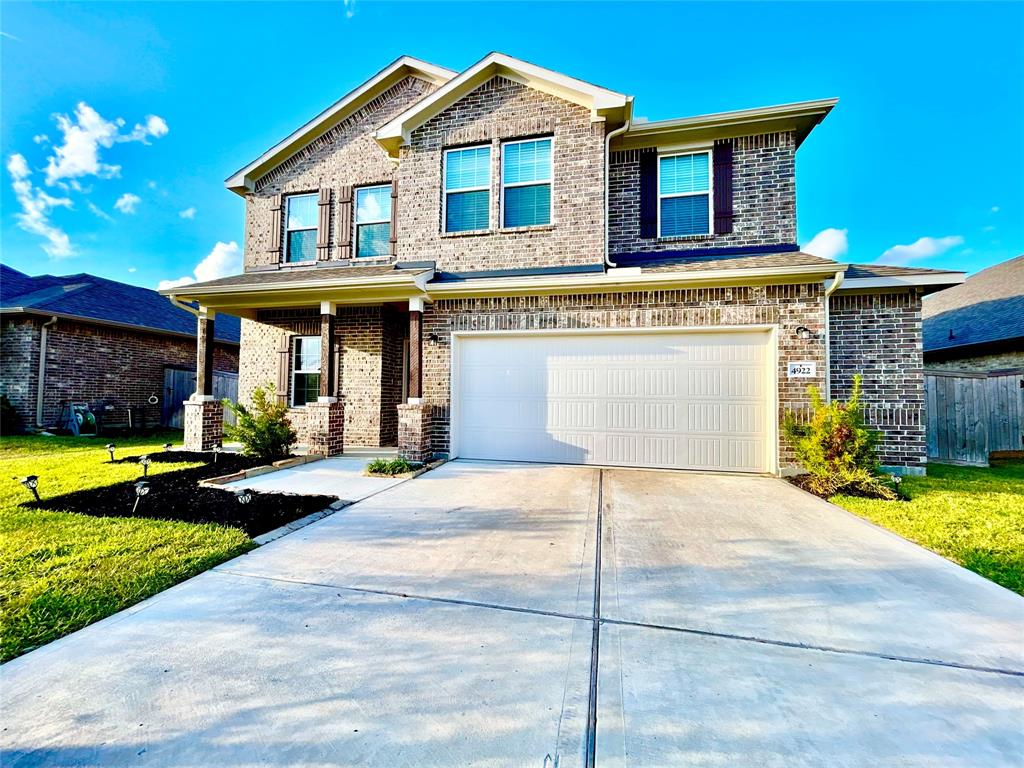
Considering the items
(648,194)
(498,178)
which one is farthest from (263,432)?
(648,194)

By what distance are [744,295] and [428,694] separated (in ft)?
22.5

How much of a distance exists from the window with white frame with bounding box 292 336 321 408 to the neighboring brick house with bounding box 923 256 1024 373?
17.0m

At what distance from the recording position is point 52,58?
8.19 metres

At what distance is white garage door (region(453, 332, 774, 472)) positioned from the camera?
660cm

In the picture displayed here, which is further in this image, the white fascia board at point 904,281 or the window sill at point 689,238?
the window sill at point 689,238

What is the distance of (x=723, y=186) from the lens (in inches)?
303

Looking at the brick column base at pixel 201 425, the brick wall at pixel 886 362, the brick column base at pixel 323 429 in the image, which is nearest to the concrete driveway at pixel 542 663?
the brick wall at pixel 886 362

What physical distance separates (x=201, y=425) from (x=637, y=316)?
28.4 feet

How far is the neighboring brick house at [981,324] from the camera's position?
1059 centimetres

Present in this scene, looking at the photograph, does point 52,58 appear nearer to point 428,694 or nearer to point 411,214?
point 411,214

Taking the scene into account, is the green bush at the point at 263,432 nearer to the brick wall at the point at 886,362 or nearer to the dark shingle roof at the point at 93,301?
the dark shingle roof at the point at 93,301

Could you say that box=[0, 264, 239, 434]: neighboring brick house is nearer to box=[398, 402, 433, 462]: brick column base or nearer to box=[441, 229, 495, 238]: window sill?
box=[398, 402, 433, 462]: brick column base

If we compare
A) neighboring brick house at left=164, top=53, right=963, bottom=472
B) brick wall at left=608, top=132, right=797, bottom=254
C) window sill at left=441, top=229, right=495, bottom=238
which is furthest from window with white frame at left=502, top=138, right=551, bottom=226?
brick wall at left=608, top=132, right=797, bottom=254

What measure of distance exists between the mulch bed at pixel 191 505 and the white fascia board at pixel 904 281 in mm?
8121
